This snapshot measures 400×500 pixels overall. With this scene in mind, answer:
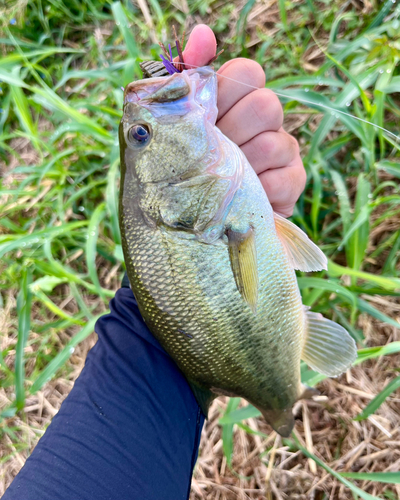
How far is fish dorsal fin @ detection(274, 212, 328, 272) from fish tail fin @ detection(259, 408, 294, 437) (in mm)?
770

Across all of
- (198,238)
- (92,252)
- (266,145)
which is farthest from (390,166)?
(92,252)

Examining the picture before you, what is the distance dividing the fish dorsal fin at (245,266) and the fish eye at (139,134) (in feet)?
1.78

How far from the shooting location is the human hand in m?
1.66

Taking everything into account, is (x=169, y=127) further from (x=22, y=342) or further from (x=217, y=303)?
(x=22, y=342)

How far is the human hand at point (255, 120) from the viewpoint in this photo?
1.66 m

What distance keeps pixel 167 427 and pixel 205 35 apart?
6.53 ft

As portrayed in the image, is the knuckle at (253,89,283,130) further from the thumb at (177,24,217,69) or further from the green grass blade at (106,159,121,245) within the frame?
the green grass blade at (106,159,121,245)

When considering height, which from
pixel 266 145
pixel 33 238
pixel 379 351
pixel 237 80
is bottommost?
pixel 379 351

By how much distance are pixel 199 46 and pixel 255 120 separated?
1.49ft

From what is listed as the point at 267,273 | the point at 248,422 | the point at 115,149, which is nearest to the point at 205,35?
the point at 115,149

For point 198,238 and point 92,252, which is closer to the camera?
point 198,238

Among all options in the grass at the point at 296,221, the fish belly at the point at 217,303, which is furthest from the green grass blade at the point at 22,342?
the fish belly at the point at 217,303

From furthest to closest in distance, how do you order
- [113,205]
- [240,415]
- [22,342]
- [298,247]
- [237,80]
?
[22,342], [113,205], [240,415], [237,80], [298,247]

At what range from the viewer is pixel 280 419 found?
5.71ft
